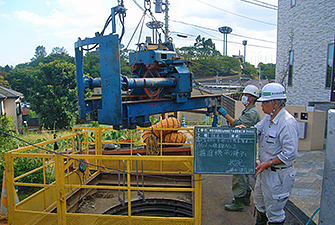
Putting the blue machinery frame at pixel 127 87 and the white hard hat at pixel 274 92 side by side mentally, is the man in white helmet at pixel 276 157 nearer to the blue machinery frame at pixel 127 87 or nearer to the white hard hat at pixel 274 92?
the white hard hat at pixel 274 92

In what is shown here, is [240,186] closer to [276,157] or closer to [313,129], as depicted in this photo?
[276,157]

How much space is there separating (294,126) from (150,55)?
12.2ft

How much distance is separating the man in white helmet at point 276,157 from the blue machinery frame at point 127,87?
240 cm

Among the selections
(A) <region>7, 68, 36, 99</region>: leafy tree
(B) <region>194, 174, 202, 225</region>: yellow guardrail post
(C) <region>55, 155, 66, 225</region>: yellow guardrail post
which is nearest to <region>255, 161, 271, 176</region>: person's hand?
(B) <region>194, 174, 202, 225</region>: yellow guardrail post

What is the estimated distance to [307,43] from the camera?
11.9 metres

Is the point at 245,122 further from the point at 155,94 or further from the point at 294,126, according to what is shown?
the point at 155,94

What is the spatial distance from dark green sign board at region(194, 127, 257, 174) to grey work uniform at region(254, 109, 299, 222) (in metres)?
0.28

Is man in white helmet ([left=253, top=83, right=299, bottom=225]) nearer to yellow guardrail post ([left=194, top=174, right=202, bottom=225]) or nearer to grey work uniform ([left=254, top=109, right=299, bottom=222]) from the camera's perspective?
grey work uniform ([left=254, top=109, right=299, bottom=222])

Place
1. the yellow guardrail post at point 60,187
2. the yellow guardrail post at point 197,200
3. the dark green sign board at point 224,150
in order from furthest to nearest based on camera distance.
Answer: the yellow guardrail post at point 60,187 < the yellow guardrail post at point 197,200 < the dark green sign board at point 224,150

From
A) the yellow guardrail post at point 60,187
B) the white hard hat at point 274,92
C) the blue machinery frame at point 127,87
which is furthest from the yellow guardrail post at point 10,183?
the white hard hat at point 274,92

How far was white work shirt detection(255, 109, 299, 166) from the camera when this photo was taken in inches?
120

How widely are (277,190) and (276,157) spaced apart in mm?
436

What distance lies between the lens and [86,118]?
15.7 ft

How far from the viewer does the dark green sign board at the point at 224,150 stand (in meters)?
3.20
